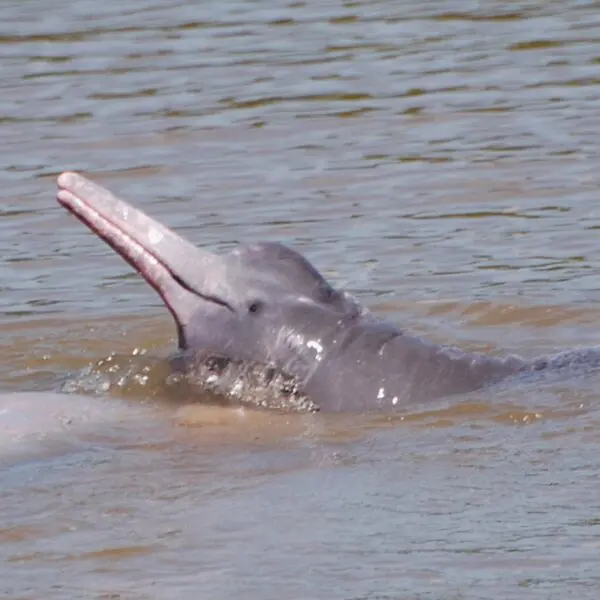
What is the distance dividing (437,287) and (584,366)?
198 cm

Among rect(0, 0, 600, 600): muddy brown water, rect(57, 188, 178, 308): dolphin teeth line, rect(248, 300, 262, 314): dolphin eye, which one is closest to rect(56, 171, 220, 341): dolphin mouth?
rect(57, 188, 178, 308): dolphin teeth line

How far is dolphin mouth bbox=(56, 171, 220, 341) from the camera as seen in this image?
8.58 m

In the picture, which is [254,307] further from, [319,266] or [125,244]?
[319,266]

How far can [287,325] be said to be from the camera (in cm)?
842

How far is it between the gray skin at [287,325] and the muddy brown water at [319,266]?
7.5 inches

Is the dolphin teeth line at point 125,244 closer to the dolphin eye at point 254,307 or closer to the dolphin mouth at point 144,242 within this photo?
the dolphin mouth at point 144,242

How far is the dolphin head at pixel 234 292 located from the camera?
8406 mm

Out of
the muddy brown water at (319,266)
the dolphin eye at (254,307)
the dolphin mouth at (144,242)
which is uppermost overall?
the dolphin mouth at (144,242)

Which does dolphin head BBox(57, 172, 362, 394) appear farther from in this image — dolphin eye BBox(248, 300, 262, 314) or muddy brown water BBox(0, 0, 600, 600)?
muddy brown water BBox(0, 0, 600, 600)

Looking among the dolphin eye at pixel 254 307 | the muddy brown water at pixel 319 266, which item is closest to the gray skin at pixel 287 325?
the dolphin eye at pixel 254 307

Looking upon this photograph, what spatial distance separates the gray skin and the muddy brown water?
0.62 ft

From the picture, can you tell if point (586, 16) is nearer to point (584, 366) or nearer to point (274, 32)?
point (274, 32)

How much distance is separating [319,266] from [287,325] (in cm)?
254

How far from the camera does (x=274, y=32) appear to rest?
53.4 feet
